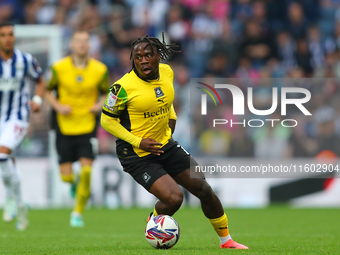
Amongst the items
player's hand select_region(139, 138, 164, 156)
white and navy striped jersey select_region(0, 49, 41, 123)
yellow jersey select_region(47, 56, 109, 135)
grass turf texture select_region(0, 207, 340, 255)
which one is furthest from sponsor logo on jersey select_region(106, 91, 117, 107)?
yellow jersey select_region(47, 56, 109, 135)

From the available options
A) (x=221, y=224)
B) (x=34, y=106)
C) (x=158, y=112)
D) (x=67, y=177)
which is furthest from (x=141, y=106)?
(x=67, y=177)

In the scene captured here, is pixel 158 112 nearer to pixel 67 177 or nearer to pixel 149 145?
pixel 149 145

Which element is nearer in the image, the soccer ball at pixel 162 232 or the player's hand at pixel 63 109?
the soccer ball at pixel 162 232

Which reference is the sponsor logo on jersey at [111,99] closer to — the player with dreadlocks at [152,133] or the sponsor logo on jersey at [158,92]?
the player with dreadlocks at [152,133]

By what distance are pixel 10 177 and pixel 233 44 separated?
8.39 m

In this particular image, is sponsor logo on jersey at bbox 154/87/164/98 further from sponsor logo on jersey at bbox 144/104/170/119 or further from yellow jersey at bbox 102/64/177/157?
sponsor logo on jersey at bbox 144/104/170/119

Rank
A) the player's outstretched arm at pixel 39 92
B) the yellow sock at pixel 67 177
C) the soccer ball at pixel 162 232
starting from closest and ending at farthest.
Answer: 1. the soccer ball at pixel 162 232
2. the player's outstretched arm at pixel 39 92
3. the yellow sock at pixel 67 177

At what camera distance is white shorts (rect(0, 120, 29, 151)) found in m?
8.06

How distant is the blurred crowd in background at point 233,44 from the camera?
1321 centimetres

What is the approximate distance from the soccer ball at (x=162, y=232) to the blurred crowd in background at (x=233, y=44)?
300 inches

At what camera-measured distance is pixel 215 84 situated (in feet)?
45.0

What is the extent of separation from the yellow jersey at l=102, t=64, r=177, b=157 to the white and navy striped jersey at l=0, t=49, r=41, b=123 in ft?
9.94

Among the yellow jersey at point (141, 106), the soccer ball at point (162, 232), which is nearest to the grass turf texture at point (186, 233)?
the soccer ball at point (162, 232)

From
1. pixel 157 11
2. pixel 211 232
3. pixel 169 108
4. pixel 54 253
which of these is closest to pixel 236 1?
pixel 157 11
